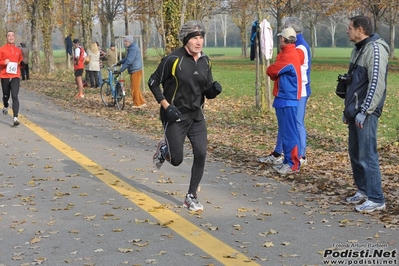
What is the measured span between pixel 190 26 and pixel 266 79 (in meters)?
10.7

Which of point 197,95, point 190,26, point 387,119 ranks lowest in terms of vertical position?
point 387,119

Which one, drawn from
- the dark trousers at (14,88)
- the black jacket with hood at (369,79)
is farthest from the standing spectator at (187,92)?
the dark trousers at (14,88)

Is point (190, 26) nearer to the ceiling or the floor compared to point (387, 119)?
nearer to the ceiling

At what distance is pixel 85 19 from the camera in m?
31.2

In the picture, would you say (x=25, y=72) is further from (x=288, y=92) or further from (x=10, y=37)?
(x=288, y=92)

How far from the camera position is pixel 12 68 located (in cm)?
1539

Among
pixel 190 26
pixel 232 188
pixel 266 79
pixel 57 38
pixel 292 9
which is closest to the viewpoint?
pixel 190 26

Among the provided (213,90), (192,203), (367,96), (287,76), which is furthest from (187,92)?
(287,76)

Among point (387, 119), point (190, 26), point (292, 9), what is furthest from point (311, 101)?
point (292, 9)

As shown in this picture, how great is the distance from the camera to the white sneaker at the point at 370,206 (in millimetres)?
7707

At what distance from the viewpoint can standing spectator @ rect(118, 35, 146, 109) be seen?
20.1m

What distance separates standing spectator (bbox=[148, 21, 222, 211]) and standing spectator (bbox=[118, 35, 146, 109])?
12.3 metres

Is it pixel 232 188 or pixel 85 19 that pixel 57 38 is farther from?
pixel 232 188

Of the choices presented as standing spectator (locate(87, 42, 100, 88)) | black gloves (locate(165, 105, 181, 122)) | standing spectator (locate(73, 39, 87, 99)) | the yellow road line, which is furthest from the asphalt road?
standing spectator (locate(87, 42, 100, 88))
